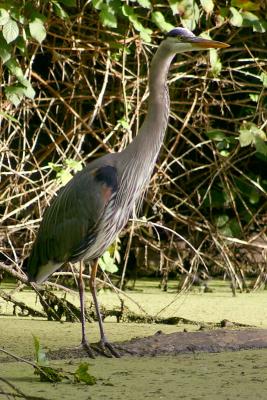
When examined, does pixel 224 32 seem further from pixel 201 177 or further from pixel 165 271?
pixel 165 271

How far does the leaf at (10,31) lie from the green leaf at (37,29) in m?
0.12

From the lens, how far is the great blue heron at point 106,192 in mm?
3918

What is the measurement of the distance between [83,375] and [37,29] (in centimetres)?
183

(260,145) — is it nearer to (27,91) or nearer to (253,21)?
(253,21)

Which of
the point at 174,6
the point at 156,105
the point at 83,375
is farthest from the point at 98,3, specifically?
the point at 83,375

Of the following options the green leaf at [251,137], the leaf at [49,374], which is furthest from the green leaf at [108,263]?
the leaf at [49,374]

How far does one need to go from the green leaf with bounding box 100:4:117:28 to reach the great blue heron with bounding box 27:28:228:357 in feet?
2.15

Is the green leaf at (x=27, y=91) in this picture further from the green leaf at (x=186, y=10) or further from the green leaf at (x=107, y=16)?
the green leaf at (x=186, y=10)

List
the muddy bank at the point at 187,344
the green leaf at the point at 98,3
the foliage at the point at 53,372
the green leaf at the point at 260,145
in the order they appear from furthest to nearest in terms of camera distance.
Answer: the green leaf at the point at 260,145
the green leaf at the point at 98,3
the muddy bank at the point at 187,344
the foliage at the point at 53,372

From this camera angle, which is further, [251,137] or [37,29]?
[251,137]

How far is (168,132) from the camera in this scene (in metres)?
6.20

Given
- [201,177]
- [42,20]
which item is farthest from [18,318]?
[201,177]

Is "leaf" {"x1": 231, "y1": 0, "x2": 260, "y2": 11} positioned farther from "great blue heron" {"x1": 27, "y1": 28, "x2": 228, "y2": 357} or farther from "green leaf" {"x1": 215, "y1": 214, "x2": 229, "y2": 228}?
"green leaf" {"x1": 215, "y1": 214, "x2": 229, "y2": 228}

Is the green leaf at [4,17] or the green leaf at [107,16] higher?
the green leaf at [107,16]
